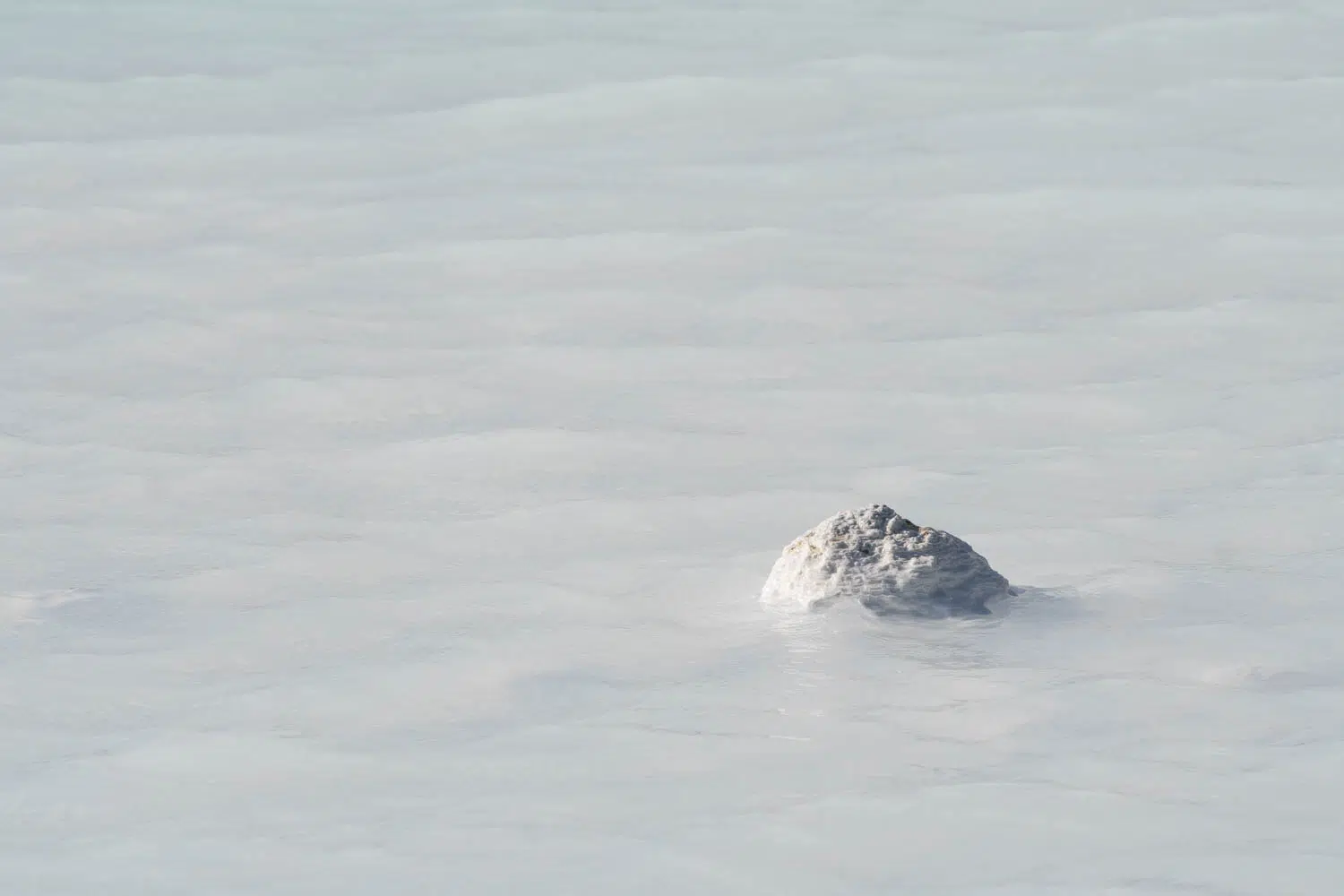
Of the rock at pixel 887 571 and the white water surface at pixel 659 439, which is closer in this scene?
the white water surface at pixel 659 439

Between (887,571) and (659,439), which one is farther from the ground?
(659,439)

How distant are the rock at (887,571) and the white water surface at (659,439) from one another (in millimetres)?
48

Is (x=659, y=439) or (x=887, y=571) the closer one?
(x=887, y=571)

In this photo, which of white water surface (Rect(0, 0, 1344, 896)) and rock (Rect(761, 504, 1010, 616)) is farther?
rock (Rect(761, 504, 1010, 616))

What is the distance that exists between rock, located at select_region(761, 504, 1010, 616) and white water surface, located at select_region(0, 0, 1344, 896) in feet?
0.16

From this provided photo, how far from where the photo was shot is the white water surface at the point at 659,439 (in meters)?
2.64

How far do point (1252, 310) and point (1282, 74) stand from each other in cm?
158

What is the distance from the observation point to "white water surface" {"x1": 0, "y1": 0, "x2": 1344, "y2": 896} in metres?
2.64

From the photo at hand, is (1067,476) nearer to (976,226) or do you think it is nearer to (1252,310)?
(1252,310)

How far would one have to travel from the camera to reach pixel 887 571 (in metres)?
3.17

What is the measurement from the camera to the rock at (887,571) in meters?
3.17

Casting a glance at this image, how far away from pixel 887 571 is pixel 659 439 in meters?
0.89

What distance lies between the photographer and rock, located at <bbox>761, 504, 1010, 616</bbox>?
3166mm

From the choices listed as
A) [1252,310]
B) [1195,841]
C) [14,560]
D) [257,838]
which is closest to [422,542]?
[14,560]
